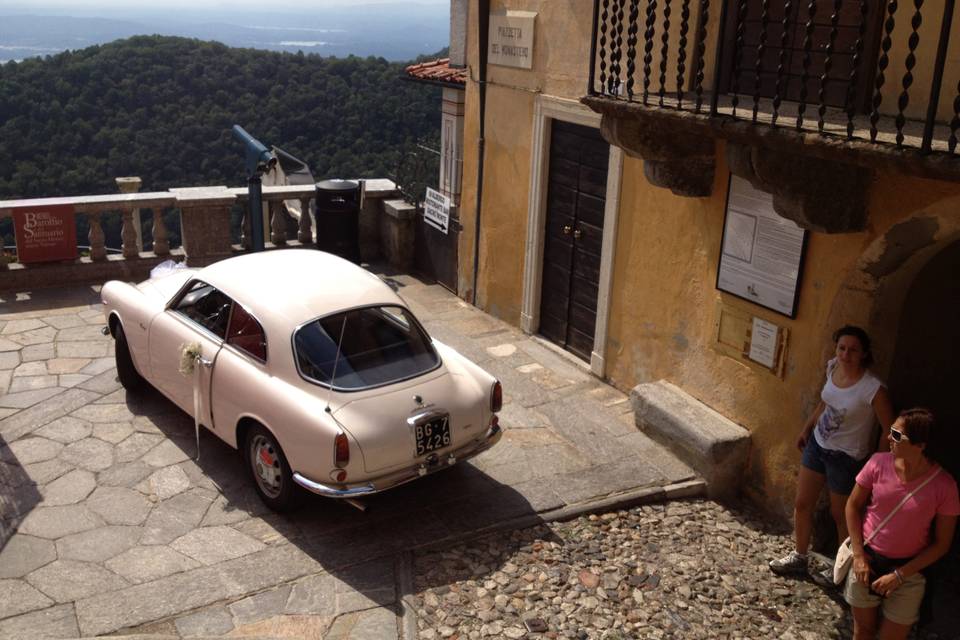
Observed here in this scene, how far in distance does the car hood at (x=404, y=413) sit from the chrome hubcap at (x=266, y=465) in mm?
712

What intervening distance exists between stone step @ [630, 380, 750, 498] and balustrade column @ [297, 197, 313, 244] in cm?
641

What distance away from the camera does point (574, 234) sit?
9.26 m

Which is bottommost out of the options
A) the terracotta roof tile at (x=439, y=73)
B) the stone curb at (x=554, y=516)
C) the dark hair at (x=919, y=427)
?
the stone curb at (x=554, y=516)

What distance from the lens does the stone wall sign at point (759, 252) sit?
21.1ft

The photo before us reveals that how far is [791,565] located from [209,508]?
4.12 metres

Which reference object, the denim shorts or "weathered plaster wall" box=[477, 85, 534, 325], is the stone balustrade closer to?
"weathered plaster wall" box=[477, 85, 534, 325]

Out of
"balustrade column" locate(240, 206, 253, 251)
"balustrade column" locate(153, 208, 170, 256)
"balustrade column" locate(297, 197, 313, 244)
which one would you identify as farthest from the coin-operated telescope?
"balustrade column" locate(153, 208, 170, 256)

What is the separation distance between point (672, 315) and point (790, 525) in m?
2.04

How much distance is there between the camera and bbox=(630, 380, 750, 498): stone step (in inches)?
276

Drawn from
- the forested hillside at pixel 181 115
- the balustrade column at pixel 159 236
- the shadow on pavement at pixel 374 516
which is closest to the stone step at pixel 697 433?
the shadow on pavement at pixel 374 516

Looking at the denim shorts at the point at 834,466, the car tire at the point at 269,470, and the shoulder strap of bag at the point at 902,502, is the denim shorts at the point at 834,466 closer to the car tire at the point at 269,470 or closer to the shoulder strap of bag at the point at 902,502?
the shoulder strap of bag at the point at 902,502

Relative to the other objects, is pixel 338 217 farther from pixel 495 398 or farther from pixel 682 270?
pixel 495 398

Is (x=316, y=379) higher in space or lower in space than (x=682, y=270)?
lower

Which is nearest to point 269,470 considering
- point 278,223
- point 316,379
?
point 316,379
